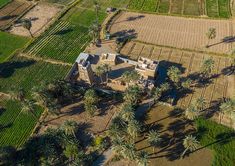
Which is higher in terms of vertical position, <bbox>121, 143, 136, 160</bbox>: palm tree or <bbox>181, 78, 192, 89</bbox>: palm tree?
<bbox>181, 78, 192, 89</bbox>: palm tree

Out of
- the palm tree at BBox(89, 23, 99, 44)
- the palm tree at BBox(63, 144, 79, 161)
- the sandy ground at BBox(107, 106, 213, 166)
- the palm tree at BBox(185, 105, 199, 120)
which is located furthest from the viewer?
the palm tree at BBox(89, 23, 99, 44)

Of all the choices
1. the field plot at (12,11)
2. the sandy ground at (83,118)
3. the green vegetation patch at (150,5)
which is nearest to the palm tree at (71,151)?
the sandy ground at (83,118)

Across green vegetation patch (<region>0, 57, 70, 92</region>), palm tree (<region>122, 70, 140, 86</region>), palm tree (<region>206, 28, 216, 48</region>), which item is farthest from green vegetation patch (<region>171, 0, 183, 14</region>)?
green vegetation patch (<region>0, 57, 70, 92</region>)

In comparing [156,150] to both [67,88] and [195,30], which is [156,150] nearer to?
[67,88]

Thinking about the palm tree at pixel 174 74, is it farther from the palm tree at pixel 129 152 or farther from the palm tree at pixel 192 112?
the palm tree at pixel 129 152

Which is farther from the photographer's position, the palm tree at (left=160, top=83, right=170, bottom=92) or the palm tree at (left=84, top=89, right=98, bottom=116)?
the palm tree at (left=160, top=83, right=170, bottom=92)

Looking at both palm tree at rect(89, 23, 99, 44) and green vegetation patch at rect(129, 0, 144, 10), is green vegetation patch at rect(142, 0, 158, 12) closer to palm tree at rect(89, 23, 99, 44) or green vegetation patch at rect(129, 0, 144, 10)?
green vegetation patch at rect(129, 0, 144, 10)

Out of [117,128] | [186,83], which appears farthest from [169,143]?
[186,83]

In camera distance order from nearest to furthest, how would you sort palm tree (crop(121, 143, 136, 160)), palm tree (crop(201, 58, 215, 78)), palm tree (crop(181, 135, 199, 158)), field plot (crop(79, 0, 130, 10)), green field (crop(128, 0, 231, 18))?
1. palm tree (crop(121, 143, 136, 160))
2. palm tree (crop(181, 135, 199, 158))
3. palm tree (crop(201, 58, 215, 78))
4. green field (crop(128, 0, 231, 18))
5. field plot (crop(79, 0, 130, 10))

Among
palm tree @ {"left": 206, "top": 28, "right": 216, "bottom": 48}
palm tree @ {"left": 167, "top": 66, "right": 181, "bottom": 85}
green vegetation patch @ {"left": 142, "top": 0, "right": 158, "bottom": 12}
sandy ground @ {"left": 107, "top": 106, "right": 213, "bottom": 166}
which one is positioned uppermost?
green vegetation patch @ {"left": 142, "top": 0, "right": 158, "bottom": 12}

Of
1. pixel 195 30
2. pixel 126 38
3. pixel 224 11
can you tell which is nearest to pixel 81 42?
pixel 126 38
